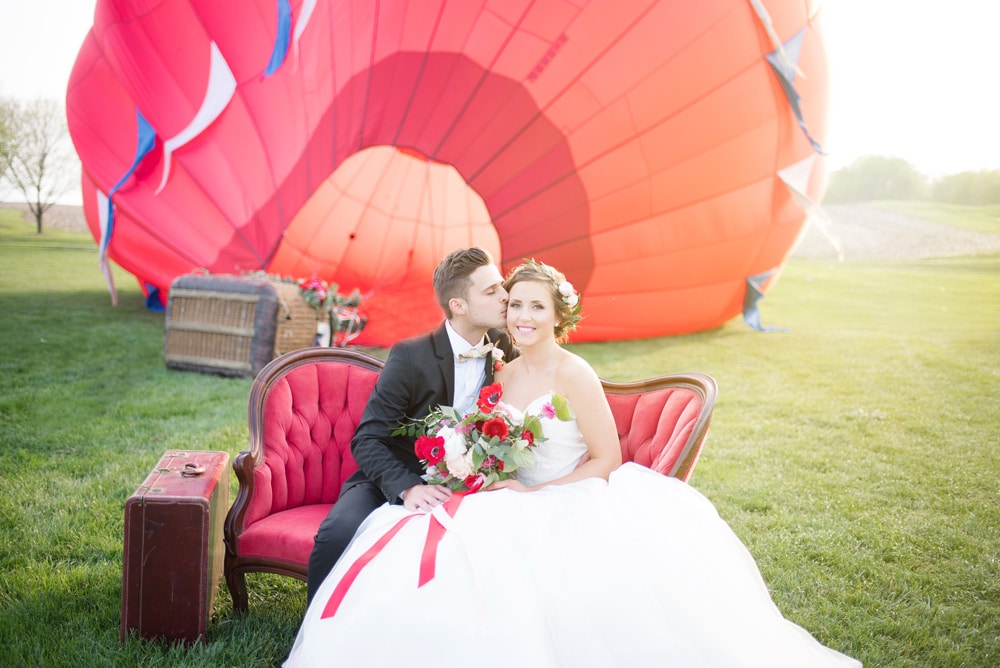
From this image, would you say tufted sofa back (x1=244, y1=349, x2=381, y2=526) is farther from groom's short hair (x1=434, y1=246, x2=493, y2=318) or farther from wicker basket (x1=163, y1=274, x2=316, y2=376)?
wicker basket (x1=163, y1=274, x2=316, y2=376)

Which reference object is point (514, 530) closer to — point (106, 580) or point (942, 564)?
point (106, 580)

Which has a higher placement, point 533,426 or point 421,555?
point 533,426

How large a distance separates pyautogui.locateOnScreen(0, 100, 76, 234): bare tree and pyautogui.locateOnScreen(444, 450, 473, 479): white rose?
33.0 feet

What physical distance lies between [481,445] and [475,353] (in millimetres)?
565

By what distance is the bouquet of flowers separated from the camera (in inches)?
91.7

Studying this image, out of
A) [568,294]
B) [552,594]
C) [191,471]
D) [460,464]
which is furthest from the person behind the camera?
[568,294]

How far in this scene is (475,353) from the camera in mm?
2828

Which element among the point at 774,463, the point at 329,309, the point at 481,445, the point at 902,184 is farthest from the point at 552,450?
the point at 902,184

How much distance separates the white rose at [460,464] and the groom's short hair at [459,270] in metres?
0.73

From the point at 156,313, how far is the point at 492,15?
275 inches

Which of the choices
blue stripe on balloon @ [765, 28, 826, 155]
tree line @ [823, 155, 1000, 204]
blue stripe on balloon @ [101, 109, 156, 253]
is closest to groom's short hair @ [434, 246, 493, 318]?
blue stripe on balloon @ [765, 28, 826, 155]

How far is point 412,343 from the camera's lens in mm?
2818

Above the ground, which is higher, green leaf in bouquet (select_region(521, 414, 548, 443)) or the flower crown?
the flower crown

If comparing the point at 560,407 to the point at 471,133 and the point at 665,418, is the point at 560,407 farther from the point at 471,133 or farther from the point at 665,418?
the point at 471,133
